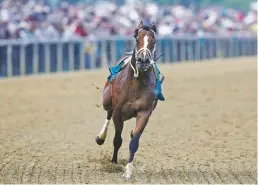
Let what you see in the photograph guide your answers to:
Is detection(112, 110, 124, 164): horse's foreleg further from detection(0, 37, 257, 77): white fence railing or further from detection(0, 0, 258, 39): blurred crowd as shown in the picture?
detection(0, 37, 257, 77): white fence railing

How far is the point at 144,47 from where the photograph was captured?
271 inches

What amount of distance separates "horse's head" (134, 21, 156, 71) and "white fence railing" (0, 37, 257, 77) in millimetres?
10327

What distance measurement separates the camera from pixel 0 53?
17.1 metres

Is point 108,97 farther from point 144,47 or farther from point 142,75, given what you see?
point 144,47

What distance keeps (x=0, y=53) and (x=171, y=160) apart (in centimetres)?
951

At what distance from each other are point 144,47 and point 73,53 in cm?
1261

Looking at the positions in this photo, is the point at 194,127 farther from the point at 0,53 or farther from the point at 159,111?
the point at 0,53

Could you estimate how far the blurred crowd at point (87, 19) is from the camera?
17.8 m

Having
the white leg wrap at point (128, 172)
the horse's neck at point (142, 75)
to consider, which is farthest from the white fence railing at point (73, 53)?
the white leg wrap at point (128, 172)

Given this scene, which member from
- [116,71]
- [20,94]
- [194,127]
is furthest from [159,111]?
[116,71]

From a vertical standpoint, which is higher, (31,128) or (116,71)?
(116,71)

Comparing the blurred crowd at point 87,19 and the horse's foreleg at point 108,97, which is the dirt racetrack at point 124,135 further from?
the blurred crowd at point 87,19

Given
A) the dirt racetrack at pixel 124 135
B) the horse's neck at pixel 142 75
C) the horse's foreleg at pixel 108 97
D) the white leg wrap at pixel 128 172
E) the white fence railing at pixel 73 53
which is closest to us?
the white leg wrap at pixel 128 172

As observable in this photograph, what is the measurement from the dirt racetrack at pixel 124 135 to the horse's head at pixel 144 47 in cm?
108
